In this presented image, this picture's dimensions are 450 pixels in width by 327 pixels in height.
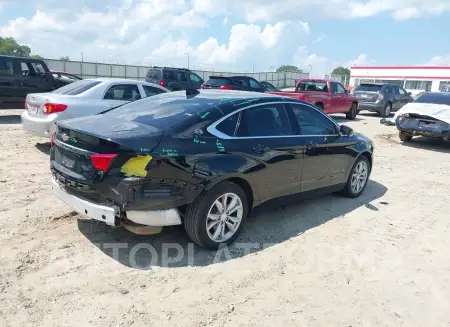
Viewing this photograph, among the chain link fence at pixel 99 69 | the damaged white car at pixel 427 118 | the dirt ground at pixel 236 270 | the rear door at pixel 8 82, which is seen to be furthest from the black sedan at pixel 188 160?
the chain link fence at pixel 99 69

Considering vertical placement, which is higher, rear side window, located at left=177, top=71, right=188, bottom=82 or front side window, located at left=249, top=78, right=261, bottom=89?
rear side window, located at left=177, top=71, right=188, bottom=82

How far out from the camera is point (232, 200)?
4.12 meters

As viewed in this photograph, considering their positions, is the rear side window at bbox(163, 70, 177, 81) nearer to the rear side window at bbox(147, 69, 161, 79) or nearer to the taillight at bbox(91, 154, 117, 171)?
the rear side window at bbox(147, 69, 161, 79)

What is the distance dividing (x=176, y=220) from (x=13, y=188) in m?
3.11

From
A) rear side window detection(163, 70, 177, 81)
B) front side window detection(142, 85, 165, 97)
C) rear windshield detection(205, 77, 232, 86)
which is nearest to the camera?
front side window detection(142, 85, 165, 97)

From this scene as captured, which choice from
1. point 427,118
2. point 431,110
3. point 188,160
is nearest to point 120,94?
point 188,160

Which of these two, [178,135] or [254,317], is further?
[178,135]

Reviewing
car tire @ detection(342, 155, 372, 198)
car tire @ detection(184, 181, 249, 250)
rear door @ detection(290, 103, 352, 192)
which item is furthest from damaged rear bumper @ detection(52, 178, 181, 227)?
car tire @ detection(342, 155, 372, 198)

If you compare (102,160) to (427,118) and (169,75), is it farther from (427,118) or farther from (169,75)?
(169,75)

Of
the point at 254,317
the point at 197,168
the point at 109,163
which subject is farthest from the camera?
the point at 197,168

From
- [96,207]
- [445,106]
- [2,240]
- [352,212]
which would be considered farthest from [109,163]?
[445,106]

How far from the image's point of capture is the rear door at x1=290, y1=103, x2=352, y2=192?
505 centimetres

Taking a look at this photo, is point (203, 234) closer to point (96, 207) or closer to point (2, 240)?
point (96, 207)

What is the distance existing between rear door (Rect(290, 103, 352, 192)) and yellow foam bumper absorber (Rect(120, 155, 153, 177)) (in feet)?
7.29
